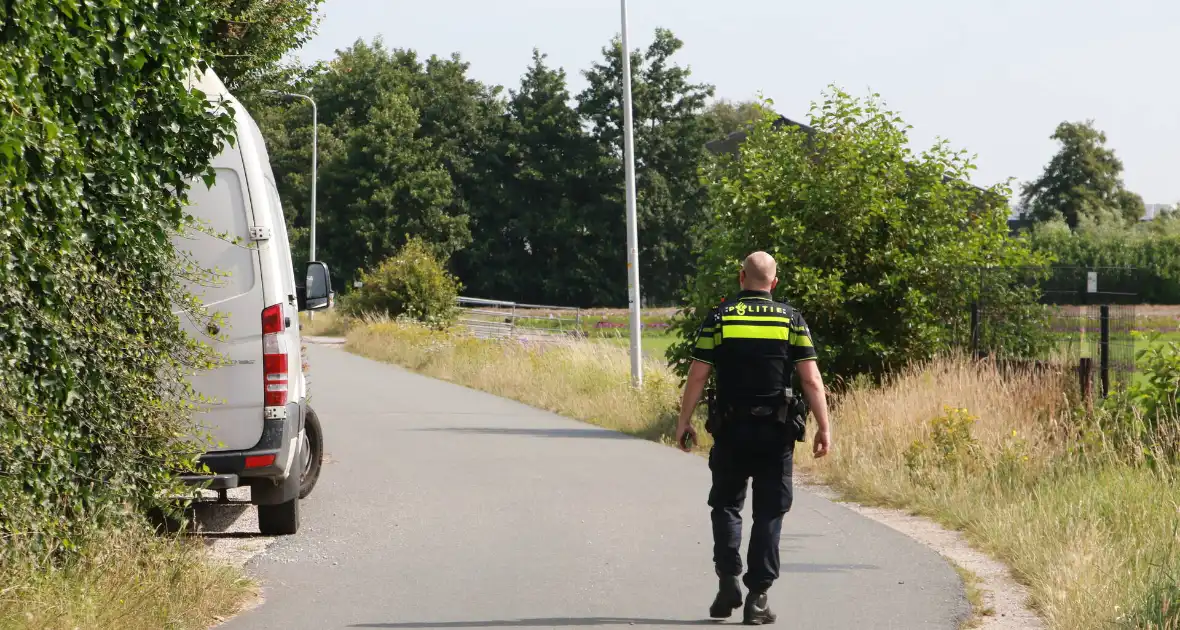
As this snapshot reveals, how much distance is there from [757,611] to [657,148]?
72.0m

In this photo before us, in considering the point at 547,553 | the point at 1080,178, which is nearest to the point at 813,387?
the point at 547,553

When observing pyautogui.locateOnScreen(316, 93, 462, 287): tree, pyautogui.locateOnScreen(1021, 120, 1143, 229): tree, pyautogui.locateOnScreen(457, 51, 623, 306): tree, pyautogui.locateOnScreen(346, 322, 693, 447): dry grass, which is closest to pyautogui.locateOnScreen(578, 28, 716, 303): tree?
pyautogui.locateOnScreen(457, 51, 623, 306): tree

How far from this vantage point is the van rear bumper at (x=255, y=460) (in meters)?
8.11

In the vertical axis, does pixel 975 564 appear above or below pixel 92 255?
below

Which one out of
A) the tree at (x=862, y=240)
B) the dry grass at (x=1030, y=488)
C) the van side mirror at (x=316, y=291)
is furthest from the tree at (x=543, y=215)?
the van side mirror at (x=316, y=291)

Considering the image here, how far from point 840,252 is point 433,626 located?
386 inches

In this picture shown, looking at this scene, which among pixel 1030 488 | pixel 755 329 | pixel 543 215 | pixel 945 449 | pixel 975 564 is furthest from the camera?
pixel 543 215

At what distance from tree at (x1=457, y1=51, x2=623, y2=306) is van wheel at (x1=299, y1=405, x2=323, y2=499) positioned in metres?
66.2

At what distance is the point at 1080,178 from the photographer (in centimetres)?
9319

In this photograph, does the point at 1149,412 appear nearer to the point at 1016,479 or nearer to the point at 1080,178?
the point at 1016,479

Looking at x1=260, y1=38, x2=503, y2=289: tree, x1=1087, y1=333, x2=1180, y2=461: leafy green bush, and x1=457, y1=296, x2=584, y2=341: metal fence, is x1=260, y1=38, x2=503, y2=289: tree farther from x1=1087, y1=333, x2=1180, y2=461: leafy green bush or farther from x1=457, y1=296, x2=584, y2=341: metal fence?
x1=1087, y1=333, x2=1180, y2=461: leafy green bush

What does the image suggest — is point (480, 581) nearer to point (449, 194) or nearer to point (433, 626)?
point (433, 626)

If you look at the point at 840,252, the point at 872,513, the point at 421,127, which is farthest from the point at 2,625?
the point at 421,127

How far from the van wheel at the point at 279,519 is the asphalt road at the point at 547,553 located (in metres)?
0.09
